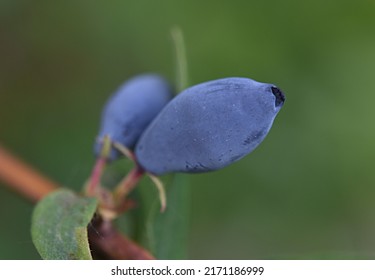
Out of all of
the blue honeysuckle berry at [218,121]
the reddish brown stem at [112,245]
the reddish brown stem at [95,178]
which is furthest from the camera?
the reddish brown stem at [95,178]

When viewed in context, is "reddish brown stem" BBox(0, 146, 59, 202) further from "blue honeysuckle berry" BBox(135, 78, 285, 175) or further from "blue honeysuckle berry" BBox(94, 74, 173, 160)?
"blue honeysuckle berry" BBox(135, 78, 285, 175)

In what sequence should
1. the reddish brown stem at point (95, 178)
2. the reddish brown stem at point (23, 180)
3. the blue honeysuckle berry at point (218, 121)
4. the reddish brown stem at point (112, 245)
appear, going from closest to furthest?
the blue honeysuckle berry at point (218, 121) → the reddish brown stem at point (112, 245) → the reddish brown stem at point (95, 178) → the reddish brown stem at point (23, 180)

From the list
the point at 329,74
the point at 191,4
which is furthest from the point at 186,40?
the point at 329,74

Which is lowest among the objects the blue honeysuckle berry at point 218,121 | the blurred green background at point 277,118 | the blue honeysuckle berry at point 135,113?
the blurred green background at point 277,118

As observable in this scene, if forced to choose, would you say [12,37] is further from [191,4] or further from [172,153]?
[172,153]

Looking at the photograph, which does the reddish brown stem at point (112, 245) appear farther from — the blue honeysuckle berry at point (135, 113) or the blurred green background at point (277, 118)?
the blurred green background at point (277, 118)

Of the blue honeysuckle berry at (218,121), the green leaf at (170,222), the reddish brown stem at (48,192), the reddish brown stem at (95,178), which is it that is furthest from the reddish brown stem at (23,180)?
the blue honeysuckle berry at (218,121)
